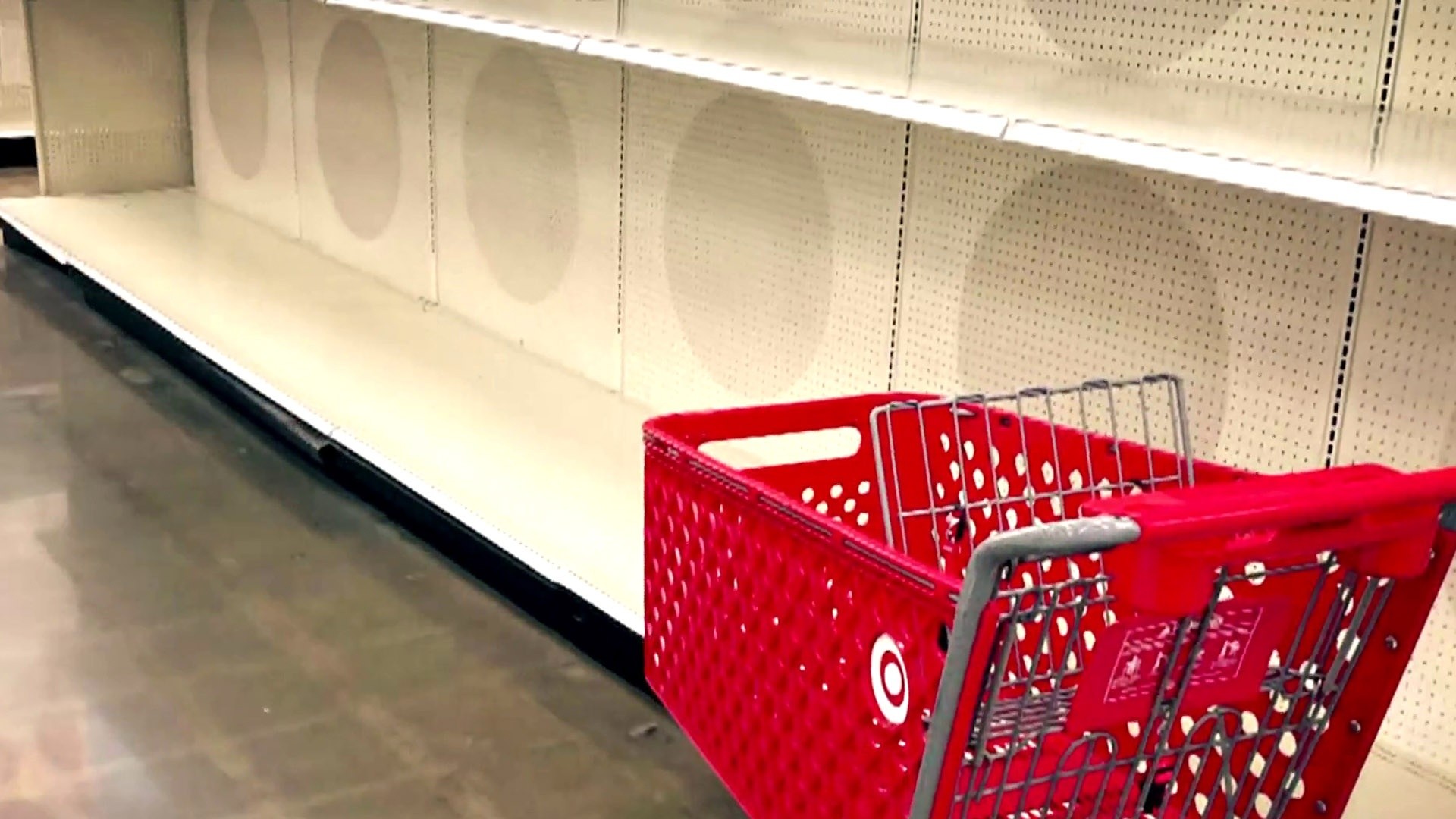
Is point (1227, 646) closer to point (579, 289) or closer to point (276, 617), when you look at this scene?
point (276, 617)

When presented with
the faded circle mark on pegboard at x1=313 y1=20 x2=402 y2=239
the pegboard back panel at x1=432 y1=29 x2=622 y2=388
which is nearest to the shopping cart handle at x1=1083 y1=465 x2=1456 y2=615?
the pegboard back panel at x1=432 y1=29 x2=622 y2=388

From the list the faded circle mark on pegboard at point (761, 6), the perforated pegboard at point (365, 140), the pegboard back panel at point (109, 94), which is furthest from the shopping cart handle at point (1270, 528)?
the pegboard back panel at point (109, 94)

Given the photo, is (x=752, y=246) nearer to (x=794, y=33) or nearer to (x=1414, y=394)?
(x=794, y=33)

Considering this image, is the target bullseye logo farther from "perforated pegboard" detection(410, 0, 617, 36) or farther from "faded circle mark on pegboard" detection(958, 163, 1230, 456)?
"perforated pegboard" detection(410, 0, 617, 36)

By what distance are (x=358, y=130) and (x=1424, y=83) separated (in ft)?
12.2

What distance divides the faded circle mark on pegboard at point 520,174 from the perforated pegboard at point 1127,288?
4.45 feet

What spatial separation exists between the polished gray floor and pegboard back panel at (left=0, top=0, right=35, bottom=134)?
19.5ft

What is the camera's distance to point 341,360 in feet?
13.3

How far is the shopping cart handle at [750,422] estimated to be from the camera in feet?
6.54

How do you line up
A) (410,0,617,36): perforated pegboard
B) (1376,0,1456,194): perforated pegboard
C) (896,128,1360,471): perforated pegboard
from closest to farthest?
(1376,0,1456,194): perforated pegboard
(896,128,1360,471): perforated pegboard
(410,0,617,36): perforated pegboard

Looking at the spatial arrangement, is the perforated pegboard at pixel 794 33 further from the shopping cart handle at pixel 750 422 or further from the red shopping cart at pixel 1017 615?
Result: the red shopping cart at pixel 1017 615

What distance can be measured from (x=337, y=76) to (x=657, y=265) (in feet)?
6.66

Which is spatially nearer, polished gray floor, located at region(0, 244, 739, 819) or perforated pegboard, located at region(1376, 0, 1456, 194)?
perforated pegboard, located at region(1376, 0, 1456, 194)

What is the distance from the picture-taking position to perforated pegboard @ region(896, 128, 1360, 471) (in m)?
2.21
